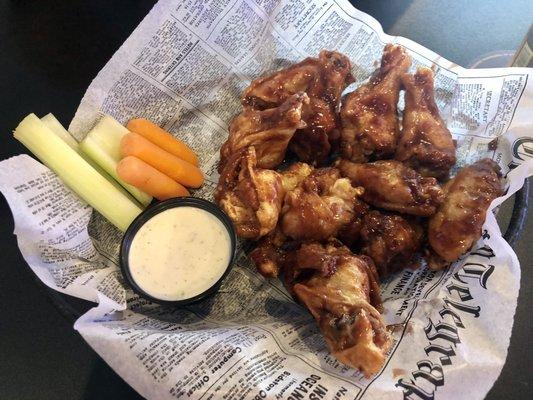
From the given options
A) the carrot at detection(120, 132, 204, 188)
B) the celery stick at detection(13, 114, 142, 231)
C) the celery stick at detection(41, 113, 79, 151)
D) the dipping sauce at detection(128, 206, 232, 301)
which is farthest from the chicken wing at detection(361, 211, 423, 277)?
the celery stick at detection(41, 113, 79, 151)

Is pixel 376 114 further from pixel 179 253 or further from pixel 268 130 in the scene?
pixel 179 253

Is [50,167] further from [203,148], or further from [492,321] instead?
[492,321]

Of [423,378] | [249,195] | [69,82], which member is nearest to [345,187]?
[249,195]

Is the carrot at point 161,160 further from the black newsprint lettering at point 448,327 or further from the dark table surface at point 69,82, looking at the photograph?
the black newsprint lettering at point 448,327

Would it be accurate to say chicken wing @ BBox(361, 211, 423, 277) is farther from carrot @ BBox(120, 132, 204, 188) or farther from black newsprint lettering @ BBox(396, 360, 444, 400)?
carrot @ BBox(120, 132, 204, 188)

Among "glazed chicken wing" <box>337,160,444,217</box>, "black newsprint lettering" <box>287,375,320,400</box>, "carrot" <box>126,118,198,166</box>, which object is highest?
"glazed chicken wing" <box>337,160,444,217</box>

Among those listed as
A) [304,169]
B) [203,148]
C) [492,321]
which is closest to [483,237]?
[492,321]

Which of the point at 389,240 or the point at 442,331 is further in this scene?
the point at 389,240
